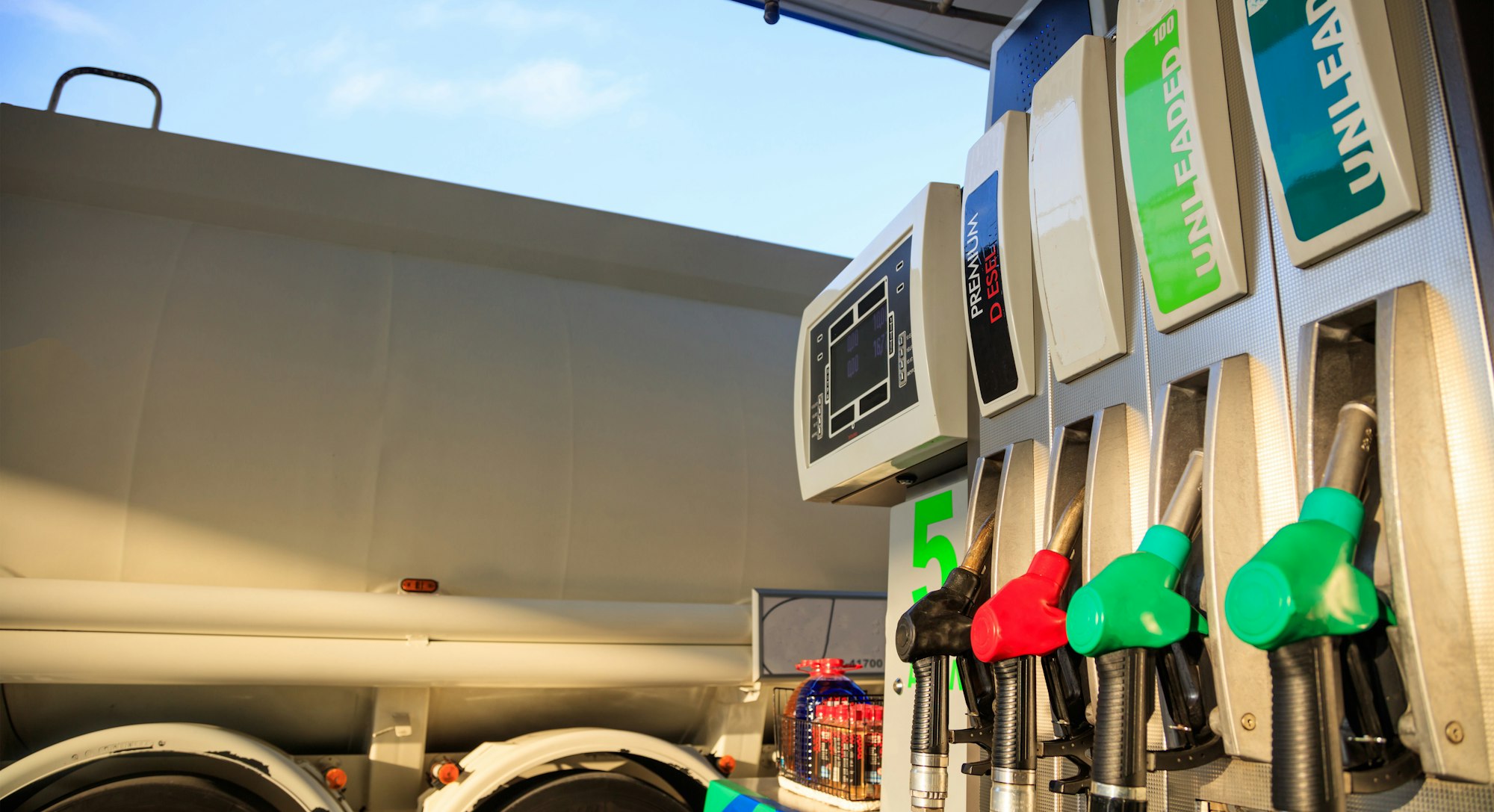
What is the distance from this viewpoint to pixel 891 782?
2.03 meters

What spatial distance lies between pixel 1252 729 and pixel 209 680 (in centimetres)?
305

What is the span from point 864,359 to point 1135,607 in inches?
46.1

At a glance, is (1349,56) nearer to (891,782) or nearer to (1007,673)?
(1007,673)

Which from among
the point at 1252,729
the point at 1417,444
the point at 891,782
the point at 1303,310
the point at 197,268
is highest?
the point at 197,268

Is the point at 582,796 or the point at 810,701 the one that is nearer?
the point at 810,701

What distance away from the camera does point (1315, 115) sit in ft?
3.36

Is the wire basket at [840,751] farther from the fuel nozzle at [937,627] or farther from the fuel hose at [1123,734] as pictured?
the fuel hose at [1123,734]

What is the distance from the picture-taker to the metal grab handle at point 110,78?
3.70 m

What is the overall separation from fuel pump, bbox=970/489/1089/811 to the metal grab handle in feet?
11.9

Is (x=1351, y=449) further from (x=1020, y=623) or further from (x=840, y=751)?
(x=840, y=751)

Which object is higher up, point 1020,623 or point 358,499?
point 358,499

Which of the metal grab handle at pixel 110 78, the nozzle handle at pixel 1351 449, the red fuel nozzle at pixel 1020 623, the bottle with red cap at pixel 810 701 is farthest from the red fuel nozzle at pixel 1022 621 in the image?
the metal grab handle at pixel 110 78

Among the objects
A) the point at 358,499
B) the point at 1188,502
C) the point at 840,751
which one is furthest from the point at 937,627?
the point at 358,499

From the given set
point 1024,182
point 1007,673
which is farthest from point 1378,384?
point 1024,182
